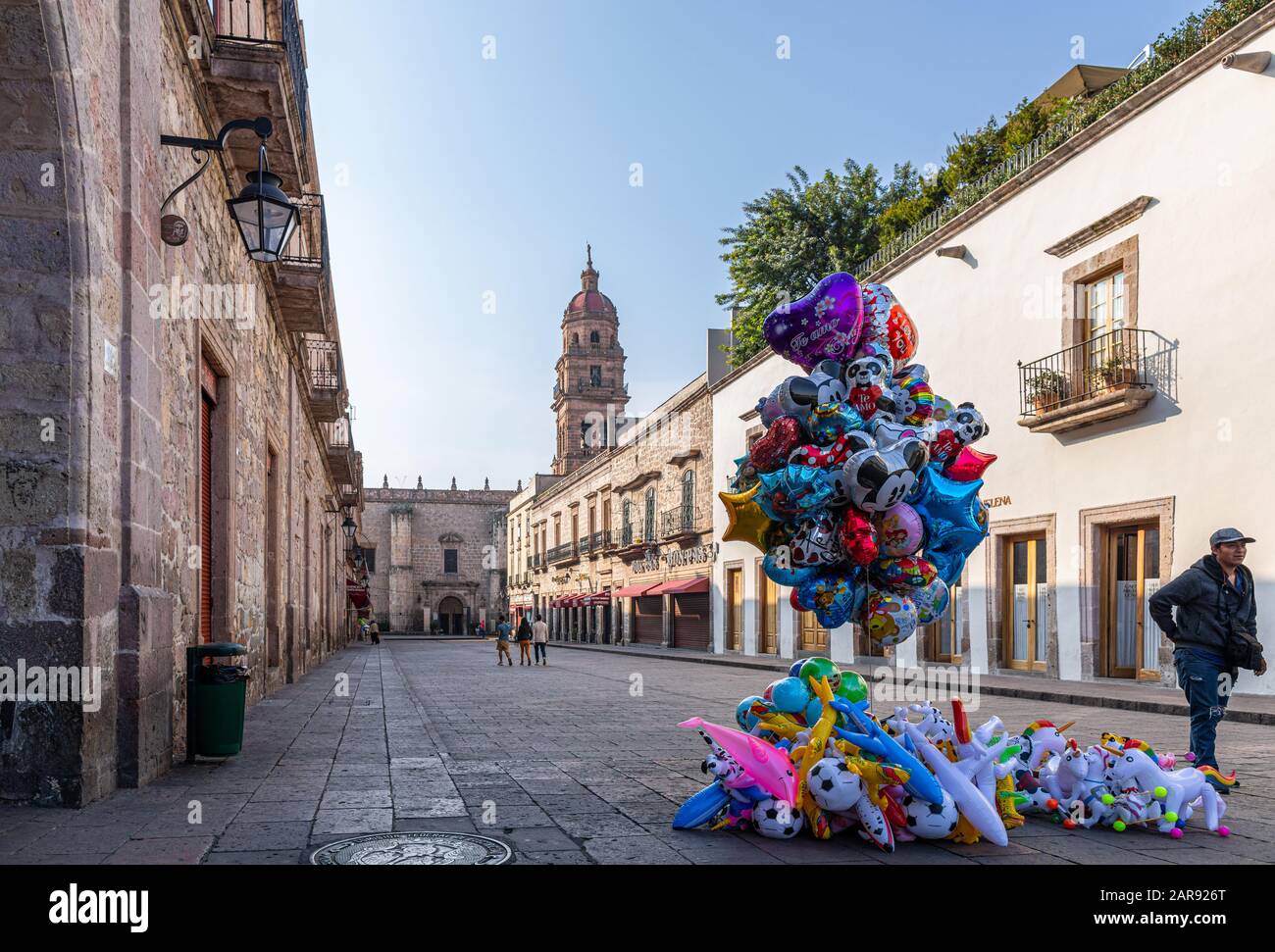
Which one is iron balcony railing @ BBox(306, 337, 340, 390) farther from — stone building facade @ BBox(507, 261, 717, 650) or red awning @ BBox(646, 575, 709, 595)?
red awning @ BBox(646, 575, 709, 595)

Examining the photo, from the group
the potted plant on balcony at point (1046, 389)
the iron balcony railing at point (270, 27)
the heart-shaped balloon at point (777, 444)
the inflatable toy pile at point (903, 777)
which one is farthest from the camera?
the potted plant on balcony at point (1046, 389)

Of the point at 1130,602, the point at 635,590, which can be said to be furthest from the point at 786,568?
the point at 635,590

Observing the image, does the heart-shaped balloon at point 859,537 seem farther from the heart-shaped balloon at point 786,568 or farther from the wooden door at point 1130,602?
the wooden door at point 1130,602

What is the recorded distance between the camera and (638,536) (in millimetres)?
36438

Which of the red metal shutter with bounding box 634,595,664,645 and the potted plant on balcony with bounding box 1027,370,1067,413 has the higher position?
the potted plant on balcony with bounding box 1027,370,1067,413

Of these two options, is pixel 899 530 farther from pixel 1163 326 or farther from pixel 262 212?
pixel 1163 326

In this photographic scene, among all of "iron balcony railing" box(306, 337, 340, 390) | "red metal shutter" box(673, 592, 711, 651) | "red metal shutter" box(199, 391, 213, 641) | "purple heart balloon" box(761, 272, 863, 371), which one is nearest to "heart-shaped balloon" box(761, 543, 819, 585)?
"purple heart balloon" box(761, 272, 863, 371)

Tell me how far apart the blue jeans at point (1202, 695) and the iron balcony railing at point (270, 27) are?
7868 mm

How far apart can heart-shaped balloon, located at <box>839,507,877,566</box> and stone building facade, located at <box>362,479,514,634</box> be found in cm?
6116

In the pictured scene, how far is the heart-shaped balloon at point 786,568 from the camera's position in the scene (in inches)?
214

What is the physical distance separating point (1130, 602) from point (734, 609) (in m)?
14.8

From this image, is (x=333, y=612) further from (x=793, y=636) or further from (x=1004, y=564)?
(x=1004, y=564)

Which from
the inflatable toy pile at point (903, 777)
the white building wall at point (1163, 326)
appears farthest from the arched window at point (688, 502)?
the inflatable toy pile at point (903, 777)

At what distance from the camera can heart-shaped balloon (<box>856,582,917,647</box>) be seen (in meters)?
5.32
